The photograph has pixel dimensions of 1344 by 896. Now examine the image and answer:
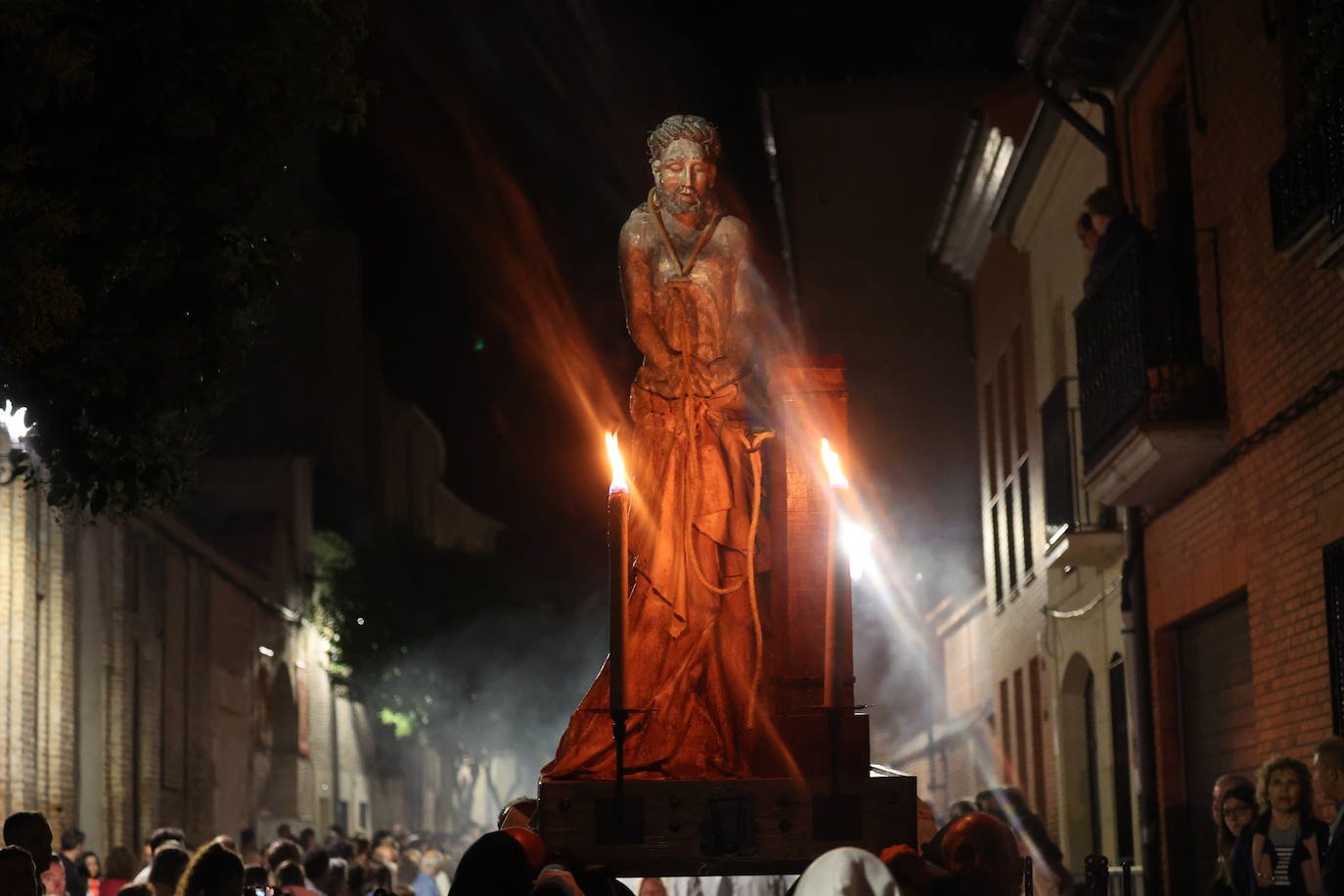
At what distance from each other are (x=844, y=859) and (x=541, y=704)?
56.0 m

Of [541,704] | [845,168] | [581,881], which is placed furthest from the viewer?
[541,704]

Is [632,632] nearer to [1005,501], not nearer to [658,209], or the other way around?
[658,209]

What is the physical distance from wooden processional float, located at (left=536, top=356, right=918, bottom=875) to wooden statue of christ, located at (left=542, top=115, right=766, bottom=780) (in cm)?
32

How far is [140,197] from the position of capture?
870 cm

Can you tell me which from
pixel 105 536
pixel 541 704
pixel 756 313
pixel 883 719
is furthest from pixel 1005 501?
pixel 541 704

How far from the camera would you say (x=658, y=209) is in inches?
322

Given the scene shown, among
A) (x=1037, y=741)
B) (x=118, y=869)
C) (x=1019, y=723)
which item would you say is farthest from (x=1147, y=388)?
(x=1019, y=723)

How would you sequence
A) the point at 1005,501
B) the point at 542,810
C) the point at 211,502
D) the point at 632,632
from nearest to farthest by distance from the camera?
1. the point at 542,810
2. the point at 632,632
3. the point at 1005,501
4. the point at 211,502

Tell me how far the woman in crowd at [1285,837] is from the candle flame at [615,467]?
3.67 m

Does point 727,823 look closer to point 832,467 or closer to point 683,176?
point 832,467

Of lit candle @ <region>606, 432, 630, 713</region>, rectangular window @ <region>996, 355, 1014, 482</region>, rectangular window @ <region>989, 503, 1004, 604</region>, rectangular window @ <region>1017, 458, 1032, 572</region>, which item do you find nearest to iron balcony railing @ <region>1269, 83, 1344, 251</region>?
lit candle @ <region>606, 432, 630, 713</region>

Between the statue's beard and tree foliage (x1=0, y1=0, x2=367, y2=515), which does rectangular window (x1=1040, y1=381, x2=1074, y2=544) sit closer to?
tree foliage (x1=0, y1=0, x2=367, y2=515)

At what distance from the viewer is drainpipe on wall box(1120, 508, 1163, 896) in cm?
1661

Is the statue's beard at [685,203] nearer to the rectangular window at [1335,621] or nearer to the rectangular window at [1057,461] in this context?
the rectangular window at [1335,621]
